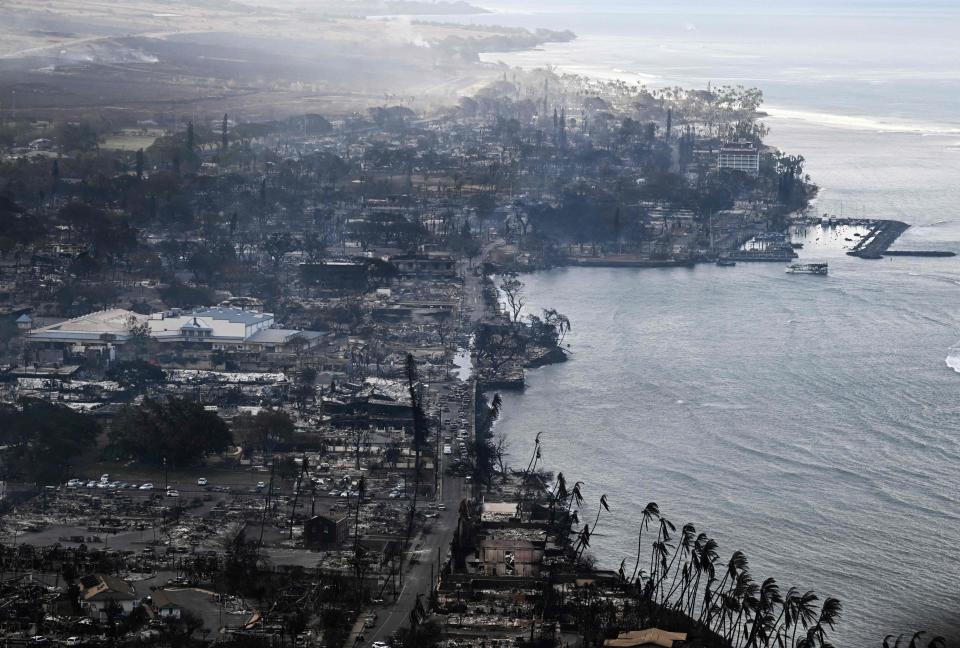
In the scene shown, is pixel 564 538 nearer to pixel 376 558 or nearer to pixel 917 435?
pixel 376 558

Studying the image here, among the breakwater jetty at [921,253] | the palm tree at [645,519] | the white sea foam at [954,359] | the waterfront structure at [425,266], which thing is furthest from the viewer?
the breakwater jetty at [921,253]

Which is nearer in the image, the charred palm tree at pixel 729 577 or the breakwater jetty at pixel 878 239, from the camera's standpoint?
the charred palm tree at pixel 729 577

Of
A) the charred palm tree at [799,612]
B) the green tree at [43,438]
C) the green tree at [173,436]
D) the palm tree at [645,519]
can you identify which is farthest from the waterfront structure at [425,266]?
the charred palm tree at [799,612]

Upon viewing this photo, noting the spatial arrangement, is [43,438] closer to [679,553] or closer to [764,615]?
[679,553]

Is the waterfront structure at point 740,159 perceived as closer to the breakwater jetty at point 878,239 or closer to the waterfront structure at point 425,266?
the breakwater jetty at point 878,239

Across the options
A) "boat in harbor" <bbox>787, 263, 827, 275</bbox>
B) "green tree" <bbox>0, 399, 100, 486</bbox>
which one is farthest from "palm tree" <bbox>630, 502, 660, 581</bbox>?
"boat in harbor" <bbox>787, 263, 827, 275</bbox>

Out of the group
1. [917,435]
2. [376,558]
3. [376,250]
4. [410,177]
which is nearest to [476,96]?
[410,177]
